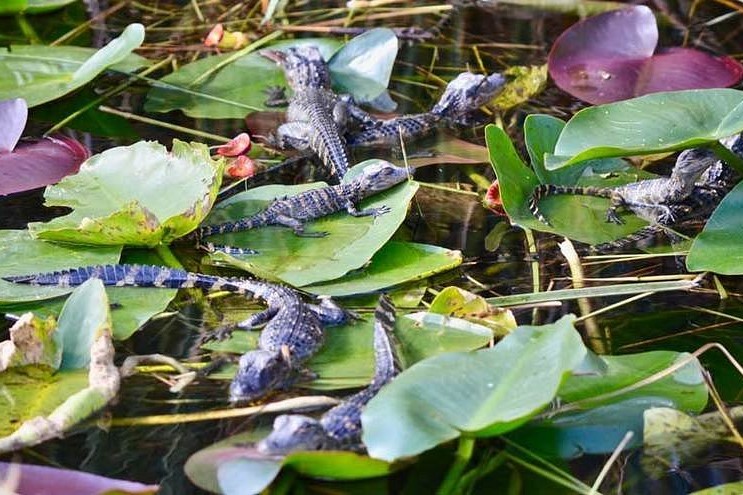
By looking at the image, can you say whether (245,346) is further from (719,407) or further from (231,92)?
(231,92)

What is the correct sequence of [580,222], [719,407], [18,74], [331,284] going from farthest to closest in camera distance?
1. [18,74]
2. [580,222]
3. [331,284]
4. [719,407]

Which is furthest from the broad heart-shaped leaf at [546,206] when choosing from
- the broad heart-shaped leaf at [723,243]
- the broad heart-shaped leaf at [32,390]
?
the broad heart-shaped leaf at [32,390]

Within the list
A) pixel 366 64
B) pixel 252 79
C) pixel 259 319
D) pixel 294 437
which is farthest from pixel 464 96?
pixel 294 437

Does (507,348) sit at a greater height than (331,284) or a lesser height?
greater

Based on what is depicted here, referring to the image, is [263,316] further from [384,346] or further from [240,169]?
[240,169]

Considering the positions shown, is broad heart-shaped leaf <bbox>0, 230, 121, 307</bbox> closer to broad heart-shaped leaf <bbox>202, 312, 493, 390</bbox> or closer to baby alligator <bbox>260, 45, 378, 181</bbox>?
broad heart-shaped leaf <bbox>202, 312, 493, 390</bbox>

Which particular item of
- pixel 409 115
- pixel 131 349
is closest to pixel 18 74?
pixel 409 115

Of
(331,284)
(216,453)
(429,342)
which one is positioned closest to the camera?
(216,453)
